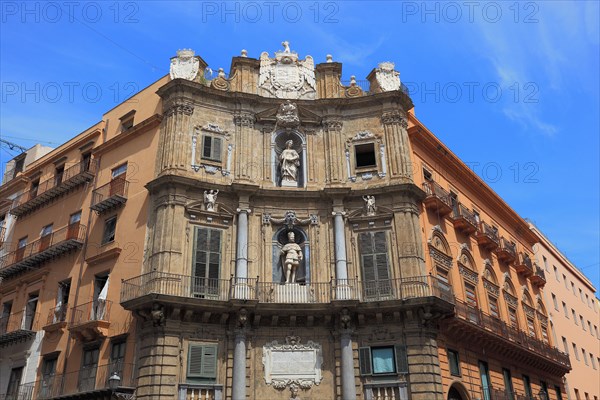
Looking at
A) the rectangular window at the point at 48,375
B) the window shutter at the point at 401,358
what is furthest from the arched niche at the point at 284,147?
the rectangular window at the point at 48,375

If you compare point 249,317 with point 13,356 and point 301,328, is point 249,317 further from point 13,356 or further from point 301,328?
point 13,356

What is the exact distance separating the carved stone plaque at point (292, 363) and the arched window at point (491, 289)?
11.5 m

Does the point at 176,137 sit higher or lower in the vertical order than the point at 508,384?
higher

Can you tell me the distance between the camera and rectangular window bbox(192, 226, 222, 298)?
72.6ft

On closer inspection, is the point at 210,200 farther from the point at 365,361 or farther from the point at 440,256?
the point at 440,256

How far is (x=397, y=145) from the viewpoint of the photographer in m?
25.2

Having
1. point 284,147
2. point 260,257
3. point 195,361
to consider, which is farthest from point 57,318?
point 284,147

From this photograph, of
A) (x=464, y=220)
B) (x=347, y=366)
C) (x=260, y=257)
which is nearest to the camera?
(x=347, y=366)

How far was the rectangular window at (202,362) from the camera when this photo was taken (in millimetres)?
20703

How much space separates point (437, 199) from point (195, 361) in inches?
485

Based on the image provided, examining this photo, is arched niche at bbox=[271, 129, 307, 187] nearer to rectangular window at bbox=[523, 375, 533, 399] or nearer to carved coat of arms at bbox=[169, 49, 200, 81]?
carved coat of arms at bbox=[169, 49, 200, 81]

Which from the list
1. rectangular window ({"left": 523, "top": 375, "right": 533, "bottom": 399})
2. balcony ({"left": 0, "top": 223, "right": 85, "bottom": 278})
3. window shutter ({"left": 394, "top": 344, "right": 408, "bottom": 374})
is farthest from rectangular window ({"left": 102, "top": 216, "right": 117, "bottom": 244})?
rectangular window ({"left": 523, "top": 375, "right": 533, "bottom": 399})

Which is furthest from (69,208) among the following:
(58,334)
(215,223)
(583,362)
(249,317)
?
(583,362)

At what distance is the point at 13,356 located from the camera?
26734 millimetres
